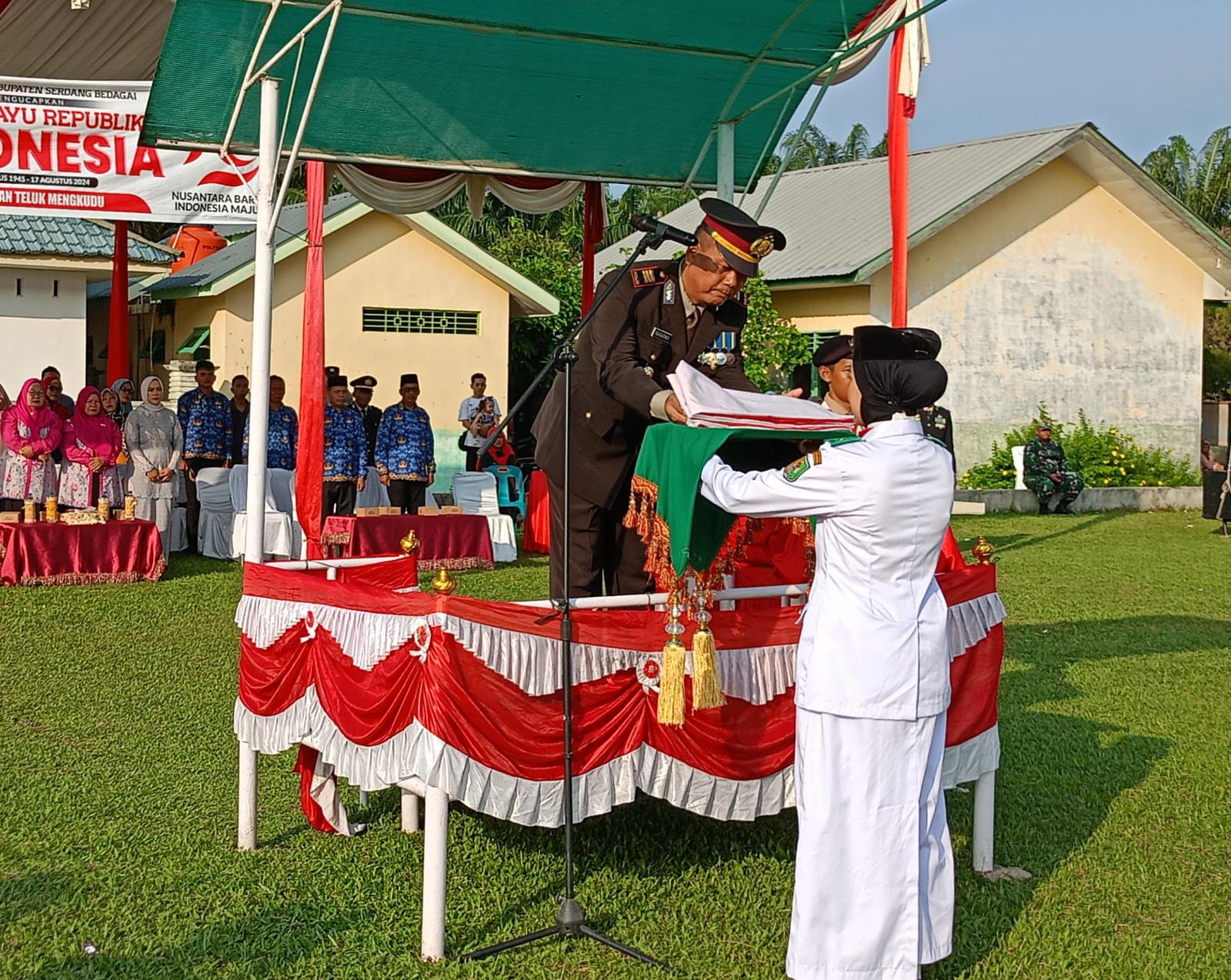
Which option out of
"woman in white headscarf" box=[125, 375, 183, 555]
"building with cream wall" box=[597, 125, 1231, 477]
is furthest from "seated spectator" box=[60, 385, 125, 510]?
"building with cream wall" box=[597, 125, 1231, 477]

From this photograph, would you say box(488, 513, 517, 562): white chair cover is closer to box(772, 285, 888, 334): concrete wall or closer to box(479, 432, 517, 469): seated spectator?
box(479, 432, 517, 469): seated spectator

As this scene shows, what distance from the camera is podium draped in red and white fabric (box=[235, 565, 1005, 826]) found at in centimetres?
416

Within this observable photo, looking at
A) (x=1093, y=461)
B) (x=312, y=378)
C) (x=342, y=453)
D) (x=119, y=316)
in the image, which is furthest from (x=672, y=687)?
(x=1093, y=461)

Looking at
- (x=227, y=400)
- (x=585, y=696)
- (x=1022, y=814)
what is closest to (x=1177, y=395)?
(x=227, y=400)

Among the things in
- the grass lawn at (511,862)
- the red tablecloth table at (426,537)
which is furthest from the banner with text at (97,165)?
the grass lawn at (511,862)

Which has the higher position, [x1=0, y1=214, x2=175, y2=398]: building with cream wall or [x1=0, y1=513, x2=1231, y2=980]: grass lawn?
[x1=0, y1=214, x2=175, y2=398]: building with cream wall

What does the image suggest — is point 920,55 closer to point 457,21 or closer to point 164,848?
point 457,21

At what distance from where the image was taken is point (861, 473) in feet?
12.2

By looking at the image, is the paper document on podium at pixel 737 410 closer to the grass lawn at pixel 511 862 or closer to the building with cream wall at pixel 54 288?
the grass lawn at pixel 511 862

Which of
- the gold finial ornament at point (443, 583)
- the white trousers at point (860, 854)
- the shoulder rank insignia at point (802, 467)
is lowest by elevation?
the white trousers at point (860, 854)

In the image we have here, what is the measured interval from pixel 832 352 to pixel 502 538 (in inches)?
339

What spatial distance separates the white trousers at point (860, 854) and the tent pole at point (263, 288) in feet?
10.6

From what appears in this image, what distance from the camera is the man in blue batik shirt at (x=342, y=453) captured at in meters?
13.5

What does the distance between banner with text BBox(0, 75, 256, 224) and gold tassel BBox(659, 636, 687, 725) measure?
10432 mm
